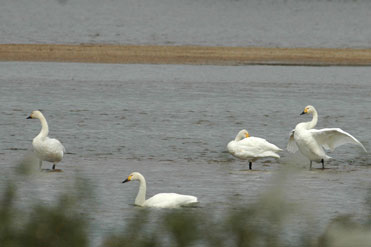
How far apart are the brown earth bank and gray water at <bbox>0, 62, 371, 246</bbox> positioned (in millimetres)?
1914

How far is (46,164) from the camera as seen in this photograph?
14.7 m

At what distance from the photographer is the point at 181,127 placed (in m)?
19.6

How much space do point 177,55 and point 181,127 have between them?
73.2 ft

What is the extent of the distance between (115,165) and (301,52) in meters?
31.7

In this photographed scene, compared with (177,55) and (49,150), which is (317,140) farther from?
(177,55)

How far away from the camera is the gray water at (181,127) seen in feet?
37.6

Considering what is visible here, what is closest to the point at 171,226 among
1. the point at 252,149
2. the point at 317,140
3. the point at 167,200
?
the point at 167,200

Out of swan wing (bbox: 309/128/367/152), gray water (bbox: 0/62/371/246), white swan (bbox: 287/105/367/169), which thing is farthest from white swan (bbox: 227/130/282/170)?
swan wing (bbox: 309/128/367/152)

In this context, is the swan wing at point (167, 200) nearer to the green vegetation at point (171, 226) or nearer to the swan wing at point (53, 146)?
the swan wing at point (53, 146)

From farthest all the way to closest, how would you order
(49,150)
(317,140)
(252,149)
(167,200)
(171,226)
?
(317,140) < (252,149) < (49,150) < (167,200) < (171,226)

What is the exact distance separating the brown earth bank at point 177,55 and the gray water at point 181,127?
1.91m

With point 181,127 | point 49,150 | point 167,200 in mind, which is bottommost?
point 167,200

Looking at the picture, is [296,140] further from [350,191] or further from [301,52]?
[301,52]

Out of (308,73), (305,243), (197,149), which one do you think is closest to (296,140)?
(197,149)
